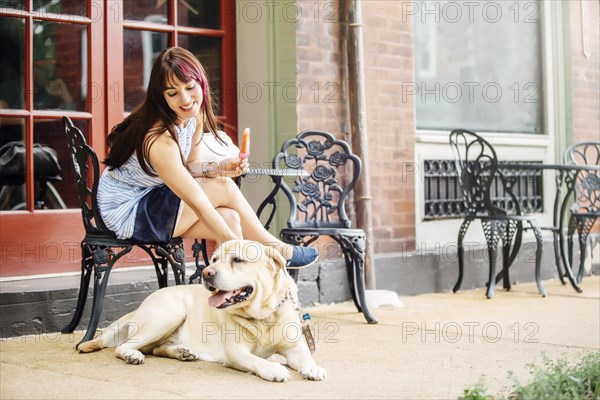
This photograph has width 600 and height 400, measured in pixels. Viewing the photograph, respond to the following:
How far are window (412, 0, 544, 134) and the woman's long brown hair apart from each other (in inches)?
115

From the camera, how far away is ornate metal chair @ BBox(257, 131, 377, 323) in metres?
5.61

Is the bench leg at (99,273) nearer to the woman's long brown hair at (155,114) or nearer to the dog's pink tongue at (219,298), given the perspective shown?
the woman's long brown hair at (155,114)

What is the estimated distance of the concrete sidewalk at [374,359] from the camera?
12.2ft

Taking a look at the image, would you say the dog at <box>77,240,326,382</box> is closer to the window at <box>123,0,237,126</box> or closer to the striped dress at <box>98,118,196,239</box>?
the striped dress at <box>98,118,196,239</box>

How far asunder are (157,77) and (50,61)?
5.28 feet

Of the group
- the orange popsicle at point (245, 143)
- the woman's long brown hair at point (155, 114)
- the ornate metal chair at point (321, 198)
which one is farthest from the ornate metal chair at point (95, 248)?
the ornate metal chair at point (321, 198)

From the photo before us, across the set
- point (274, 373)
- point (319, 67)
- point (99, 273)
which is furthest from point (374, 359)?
point (319, 67)

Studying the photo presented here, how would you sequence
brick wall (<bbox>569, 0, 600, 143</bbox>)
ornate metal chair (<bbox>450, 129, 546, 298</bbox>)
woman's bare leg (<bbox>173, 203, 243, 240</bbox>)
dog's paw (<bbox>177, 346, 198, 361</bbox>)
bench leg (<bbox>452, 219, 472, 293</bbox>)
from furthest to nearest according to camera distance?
brick wall (<bbox>569, 0, 600, 143</bbox>)
bench leg (<bbox>452, 219, 472, 293</bbox>)
ornate metal chair (<bbox>450, 129, 546, 298</bbox>)
woman's bare leg (<bbox>173, 203, 243, 240</bbox>)
dog's paw (<bbox>177, 346, 198, 361</bbox>)

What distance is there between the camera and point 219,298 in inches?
155

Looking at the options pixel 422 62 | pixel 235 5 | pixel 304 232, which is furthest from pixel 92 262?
pixel 422 62

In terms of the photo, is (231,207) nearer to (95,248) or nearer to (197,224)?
(197,224)

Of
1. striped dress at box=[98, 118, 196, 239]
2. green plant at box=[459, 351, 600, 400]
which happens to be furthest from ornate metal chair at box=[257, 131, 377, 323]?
green plant at box=[459, 351, 600, 400]

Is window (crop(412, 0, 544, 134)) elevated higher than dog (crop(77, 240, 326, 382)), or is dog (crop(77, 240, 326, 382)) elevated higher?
window (crop(412, 0, 544, 134))

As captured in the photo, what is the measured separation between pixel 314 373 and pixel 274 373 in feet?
0.58
